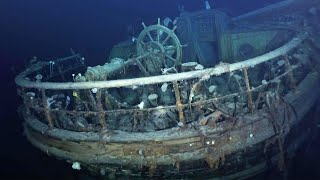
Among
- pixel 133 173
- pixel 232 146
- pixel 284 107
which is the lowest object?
pixel 133 173

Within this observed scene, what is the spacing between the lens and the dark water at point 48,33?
1030 cm

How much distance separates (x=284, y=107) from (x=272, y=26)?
451 centimetres

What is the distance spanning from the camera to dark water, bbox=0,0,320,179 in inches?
406

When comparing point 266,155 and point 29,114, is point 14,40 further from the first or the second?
point 266,155

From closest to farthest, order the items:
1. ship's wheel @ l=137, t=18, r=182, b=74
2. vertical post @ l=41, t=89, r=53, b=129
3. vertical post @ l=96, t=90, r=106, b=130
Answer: vertical post @ l=96, t=90, r=106, b=130, vertical post @ l=41, t=89, r=53, b=129, ship's wheel @ l=137, t=18, r=182, b=74

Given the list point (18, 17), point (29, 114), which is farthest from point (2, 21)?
point (29, 114)

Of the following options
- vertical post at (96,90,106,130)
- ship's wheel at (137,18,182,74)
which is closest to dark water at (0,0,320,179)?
vertical post at (96,90,106,130)

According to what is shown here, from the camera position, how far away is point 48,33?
14.1 metres

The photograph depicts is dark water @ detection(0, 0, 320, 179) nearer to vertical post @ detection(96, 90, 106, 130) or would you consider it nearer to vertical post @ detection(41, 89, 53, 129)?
vertical post @ detection(41, 89, 53, 129)

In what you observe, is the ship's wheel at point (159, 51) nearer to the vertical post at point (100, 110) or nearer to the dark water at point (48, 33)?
the vertical post at point (100, 110)

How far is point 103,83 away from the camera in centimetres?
488

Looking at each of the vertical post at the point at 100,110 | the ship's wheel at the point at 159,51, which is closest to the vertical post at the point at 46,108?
the vertical post at the point at 100,110

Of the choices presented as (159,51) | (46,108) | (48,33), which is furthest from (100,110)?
(48,33)

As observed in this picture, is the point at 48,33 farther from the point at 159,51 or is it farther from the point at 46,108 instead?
the point at 46,108
